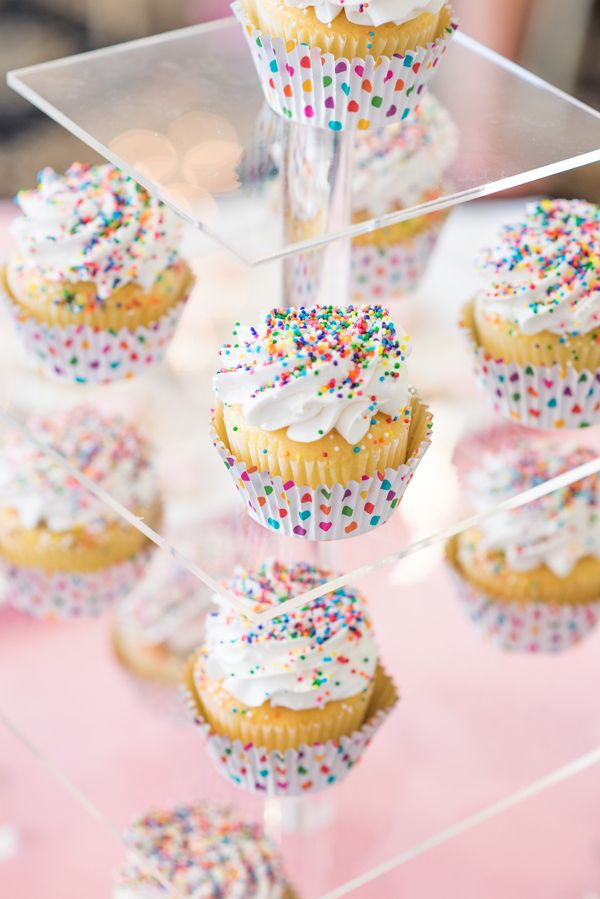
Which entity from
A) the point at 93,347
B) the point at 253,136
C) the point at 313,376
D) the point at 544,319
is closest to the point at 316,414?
the point at 313,376

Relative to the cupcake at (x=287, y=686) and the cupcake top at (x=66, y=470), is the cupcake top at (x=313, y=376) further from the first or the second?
the cupcake top at (x=66, y=470)

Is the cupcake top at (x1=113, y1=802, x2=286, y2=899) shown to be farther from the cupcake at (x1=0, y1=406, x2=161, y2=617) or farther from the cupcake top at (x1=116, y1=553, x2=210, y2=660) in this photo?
the cupcake at (x1=0, y1=406, x2=161, y2=617)

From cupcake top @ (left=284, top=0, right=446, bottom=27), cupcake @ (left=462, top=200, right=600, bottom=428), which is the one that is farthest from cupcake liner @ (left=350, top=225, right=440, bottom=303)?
cupcake top @ (left=284, top=0, right=446, bottom=27)

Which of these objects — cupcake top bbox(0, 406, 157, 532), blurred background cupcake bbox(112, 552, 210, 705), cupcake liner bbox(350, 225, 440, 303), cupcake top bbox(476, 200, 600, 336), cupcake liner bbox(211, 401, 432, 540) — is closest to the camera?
cupcake liner bbox(211, 401, 432, 540)

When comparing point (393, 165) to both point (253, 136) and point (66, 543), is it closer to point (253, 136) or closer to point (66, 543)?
point (253, 136)

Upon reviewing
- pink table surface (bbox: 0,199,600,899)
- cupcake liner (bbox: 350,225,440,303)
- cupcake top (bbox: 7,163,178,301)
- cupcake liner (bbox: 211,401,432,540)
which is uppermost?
cupcake top (bbox: 7,163,178,301)

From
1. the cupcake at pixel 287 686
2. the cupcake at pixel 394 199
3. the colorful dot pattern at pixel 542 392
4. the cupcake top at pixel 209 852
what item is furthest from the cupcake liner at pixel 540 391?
the cupcake top at pixel 209 852
